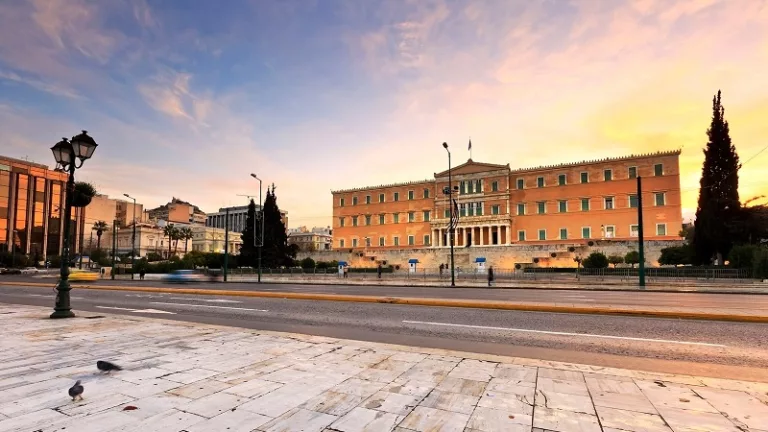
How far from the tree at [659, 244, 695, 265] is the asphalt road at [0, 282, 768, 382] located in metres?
37.4

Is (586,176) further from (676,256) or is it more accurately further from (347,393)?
(347,393)

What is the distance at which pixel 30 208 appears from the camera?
9006 centimetres

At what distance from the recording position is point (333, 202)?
278ft

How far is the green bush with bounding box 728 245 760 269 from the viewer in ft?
94.0

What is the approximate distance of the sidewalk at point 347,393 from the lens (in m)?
3.53

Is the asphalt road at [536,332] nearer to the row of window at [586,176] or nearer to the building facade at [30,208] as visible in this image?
the row of window at [586,176]

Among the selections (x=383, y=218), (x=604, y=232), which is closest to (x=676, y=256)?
(x=604, y=232)

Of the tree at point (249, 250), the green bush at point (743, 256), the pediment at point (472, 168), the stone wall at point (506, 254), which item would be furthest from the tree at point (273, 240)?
the green bush at point (743, 256)

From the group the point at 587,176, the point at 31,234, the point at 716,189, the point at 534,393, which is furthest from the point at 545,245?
the point at 31,234

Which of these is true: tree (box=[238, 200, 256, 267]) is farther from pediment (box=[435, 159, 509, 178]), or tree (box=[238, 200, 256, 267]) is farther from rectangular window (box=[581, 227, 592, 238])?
rectangular window (box=[581, 227, 592, 238])

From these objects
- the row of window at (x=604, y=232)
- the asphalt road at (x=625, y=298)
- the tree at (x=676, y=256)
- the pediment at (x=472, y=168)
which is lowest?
the asphalt road at (x=625, y=298)

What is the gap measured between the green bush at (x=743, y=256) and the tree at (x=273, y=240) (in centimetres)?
4744

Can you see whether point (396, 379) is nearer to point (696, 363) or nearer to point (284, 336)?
point (284, 336)

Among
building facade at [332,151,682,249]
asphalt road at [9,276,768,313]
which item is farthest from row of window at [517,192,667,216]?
asphalt road at [9,276,768,313]
